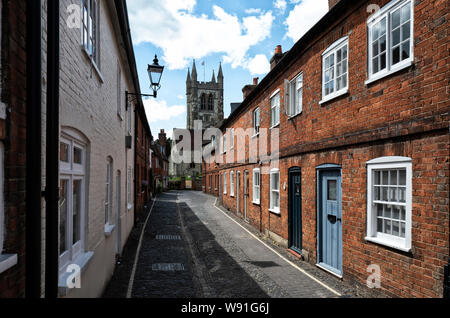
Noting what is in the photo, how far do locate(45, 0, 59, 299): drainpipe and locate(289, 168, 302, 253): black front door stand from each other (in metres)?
7.55

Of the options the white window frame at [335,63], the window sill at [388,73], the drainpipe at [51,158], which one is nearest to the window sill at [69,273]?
the drainpipe at [51,158]

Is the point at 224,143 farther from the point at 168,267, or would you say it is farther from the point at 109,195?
the point at 109,195

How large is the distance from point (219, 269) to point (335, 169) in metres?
3.82

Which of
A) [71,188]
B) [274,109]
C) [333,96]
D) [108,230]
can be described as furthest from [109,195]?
[274,109]

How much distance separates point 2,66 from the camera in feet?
7.64

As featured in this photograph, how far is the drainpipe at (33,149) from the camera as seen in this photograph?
8.45ft

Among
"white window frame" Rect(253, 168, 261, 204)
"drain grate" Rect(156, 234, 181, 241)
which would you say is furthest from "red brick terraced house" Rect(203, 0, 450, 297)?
"drain grate" Rect(156, 234, 181, 241)

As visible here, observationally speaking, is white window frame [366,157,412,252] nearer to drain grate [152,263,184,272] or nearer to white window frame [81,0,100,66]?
drain grate [152,263,184,272]

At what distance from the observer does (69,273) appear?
12.6 feet

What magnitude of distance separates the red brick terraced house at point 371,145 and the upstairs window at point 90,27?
5.07m

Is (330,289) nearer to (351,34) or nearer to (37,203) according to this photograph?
(351,34)

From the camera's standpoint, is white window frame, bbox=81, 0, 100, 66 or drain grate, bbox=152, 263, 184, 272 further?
drain grate, bbox=152, 263, 184, 272

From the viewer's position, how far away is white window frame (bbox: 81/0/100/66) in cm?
463
